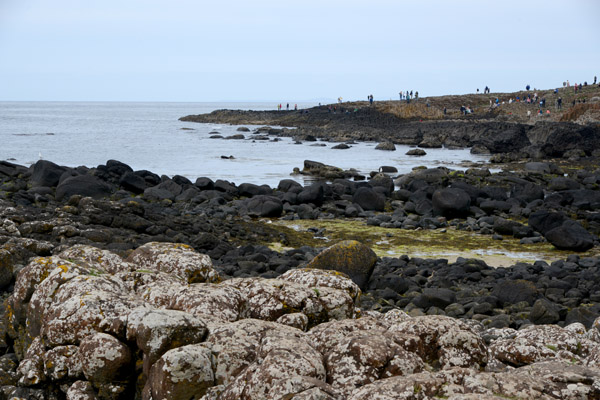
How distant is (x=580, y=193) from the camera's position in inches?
1086

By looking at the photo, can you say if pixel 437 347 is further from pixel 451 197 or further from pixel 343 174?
pixel 343 174

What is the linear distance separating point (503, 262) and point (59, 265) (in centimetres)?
1515

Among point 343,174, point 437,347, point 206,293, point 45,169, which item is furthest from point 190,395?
point 343,174

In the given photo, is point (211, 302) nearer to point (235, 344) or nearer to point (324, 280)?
point (235, 344)

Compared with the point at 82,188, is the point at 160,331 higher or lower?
higher

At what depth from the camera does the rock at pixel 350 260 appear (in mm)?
13359

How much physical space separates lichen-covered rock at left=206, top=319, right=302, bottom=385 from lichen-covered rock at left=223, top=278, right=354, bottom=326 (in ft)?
2.27

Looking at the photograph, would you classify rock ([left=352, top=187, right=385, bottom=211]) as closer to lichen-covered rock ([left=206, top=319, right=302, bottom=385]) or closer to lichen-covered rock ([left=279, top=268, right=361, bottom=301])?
lichen-covered rock ([left=279, top=268, right=361, bottom=301])

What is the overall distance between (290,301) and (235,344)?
1422mm

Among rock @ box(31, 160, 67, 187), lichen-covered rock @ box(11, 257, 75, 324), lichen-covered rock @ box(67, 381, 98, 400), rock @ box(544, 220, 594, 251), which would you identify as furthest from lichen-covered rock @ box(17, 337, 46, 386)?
rock @ box(31, 160, 67, 187)

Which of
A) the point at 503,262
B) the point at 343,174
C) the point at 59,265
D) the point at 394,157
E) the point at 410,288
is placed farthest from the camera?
the point at 394,157

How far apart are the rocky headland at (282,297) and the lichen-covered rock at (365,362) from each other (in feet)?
0.04

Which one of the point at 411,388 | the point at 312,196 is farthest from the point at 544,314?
the point at 312,196

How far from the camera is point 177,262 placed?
8211mm
